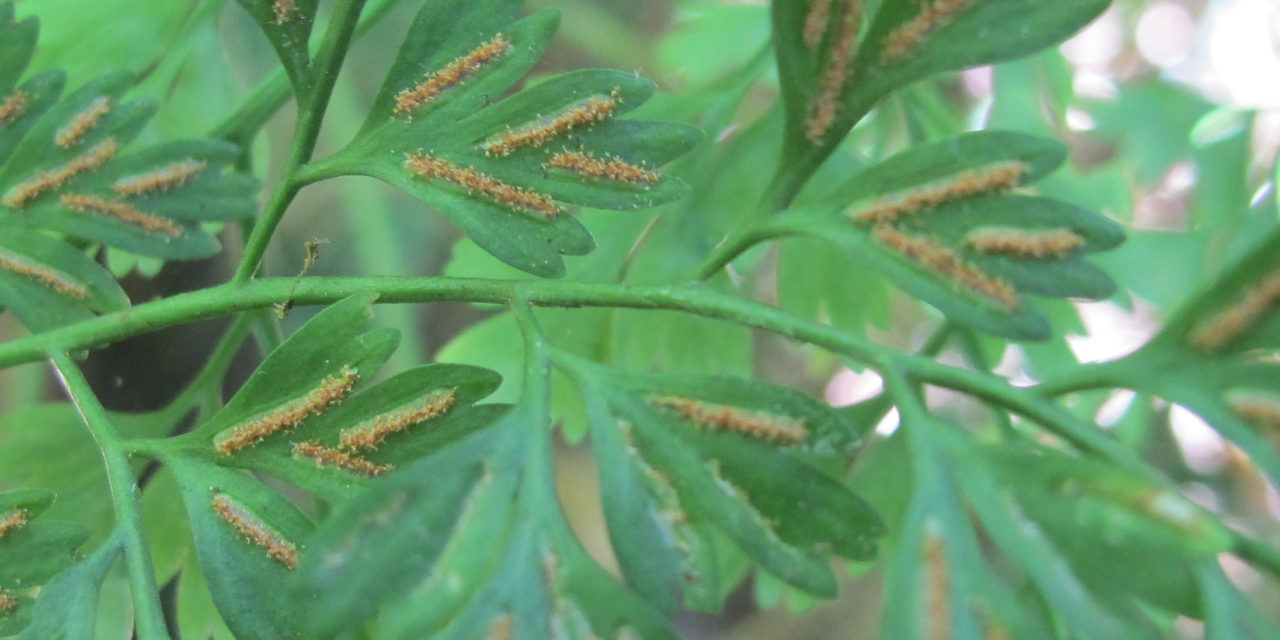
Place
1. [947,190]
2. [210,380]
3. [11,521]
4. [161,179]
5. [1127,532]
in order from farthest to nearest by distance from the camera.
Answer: [210,380] < [161,179] < [11,521] < [947,190] < [1127,532]

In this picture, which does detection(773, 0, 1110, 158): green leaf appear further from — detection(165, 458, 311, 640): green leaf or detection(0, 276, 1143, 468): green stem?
detection(165, 458, 311, 640): green leaf

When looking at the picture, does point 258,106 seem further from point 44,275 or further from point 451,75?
point 451,75

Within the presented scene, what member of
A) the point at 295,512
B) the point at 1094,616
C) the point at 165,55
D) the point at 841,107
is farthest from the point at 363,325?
the point at 165,55

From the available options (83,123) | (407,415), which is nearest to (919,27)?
(407,415)

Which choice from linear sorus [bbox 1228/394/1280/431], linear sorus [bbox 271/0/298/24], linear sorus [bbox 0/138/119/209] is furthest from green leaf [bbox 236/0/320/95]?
linear sorus [bbox 1228/394/1280/431]

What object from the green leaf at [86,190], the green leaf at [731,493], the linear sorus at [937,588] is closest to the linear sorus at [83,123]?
the green leaf at [86,190]
